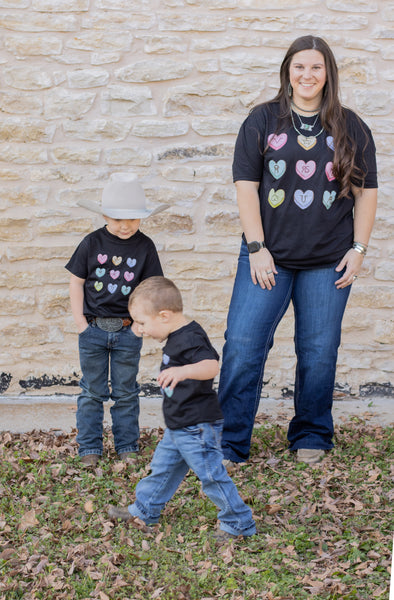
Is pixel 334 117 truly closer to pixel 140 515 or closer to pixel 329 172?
pixel 329 172

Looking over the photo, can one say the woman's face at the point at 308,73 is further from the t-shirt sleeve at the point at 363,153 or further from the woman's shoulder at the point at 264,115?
the t-shirt sleeve at the point at 363,153

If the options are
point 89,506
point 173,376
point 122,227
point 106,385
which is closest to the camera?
point 173,376

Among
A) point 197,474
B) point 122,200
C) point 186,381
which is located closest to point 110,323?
point 122,200

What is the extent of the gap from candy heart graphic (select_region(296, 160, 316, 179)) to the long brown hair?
10cm

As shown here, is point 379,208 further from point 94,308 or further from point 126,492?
point 126,492

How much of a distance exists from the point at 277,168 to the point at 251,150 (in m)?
0.15

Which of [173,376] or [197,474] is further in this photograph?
[197,474]

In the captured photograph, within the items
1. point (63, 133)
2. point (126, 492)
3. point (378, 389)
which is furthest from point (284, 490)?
point (63, 133)

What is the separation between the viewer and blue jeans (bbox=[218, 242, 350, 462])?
3.64 meters

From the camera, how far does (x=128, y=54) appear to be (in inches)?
187

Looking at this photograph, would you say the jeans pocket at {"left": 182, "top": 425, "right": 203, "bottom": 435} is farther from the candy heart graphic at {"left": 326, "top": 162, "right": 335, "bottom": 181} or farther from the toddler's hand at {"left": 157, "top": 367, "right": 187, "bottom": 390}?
the candy heart graphic at {"left": 326, "top": 162, "right": 335, "bottom": 181}

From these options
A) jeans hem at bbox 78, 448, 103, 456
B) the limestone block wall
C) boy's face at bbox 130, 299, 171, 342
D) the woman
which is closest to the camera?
boy's face at bbox 130, 299, 171, 342

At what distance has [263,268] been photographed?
3574 millimetres

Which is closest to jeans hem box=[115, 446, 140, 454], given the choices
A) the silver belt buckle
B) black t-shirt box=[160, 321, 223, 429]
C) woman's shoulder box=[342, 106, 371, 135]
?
the silver belt buckle
